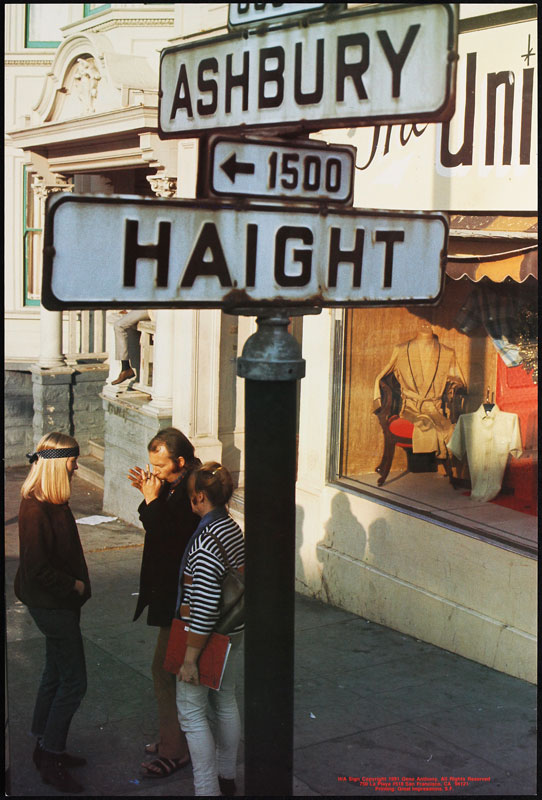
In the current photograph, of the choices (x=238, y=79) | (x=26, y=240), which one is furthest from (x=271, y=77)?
(x=26, y=240)

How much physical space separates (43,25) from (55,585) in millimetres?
11041

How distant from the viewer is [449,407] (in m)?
7.11

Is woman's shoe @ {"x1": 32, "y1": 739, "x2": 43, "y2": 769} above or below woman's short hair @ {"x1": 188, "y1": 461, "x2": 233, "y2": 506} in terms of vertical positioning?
below

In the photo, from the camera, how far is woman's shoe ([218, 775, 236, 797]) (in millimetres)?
4629

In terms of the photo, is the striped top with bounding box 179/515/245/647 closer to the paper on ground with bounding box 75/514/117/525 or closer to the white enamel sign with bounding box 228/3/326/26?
the white enamel sign with bounding box 228/3/326/26

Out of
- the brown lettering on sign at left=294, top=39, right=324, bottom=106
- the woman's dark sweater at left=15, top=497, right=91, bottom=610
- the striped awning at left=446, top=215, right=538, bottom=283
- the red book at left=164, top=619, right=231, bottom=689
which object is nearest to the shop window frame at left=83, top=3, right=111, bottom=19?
the striped awning at left=446, top=215, right=538, bottom=283

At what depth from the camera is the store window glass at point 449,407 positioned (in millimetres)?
6516

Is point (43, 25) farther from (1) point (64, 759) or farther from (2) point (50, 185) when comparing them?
(1) point (64, 759)

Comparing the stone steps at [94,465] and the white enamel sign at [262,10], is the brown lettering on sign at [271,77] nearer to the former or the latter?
the white enamel sign at [262,10]

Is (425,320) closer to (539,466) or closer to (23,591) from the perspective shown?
(539,466)

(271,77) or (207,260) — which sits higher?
(271,77)

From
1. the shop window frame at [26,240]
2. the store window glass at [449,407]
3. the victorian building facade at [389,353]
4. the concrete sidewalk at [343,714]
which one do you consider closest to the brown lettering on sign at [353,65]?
the victorian building facade at [389,353]

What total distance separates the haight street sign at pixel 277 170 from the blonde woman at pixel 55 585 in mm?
2577

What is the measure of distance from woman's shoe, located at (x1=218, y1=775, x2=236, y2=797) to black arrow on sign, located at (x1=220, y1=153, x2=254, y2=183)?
3.16 m
